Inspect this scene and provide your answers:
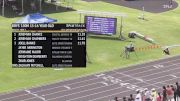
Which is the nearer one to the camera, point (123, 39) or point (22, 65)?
point (22, 65)

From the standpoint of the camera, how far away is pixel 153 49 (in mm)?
52125

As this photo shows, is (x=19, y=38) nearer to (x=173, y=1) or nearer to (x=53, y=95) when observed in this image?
(x=53, y=95)

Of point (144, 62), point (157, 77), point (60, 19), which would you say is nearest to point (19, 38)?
point (157, 77)

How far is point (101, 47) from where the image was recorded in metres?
52.0

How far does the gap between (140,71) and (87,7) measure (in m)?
24.2
